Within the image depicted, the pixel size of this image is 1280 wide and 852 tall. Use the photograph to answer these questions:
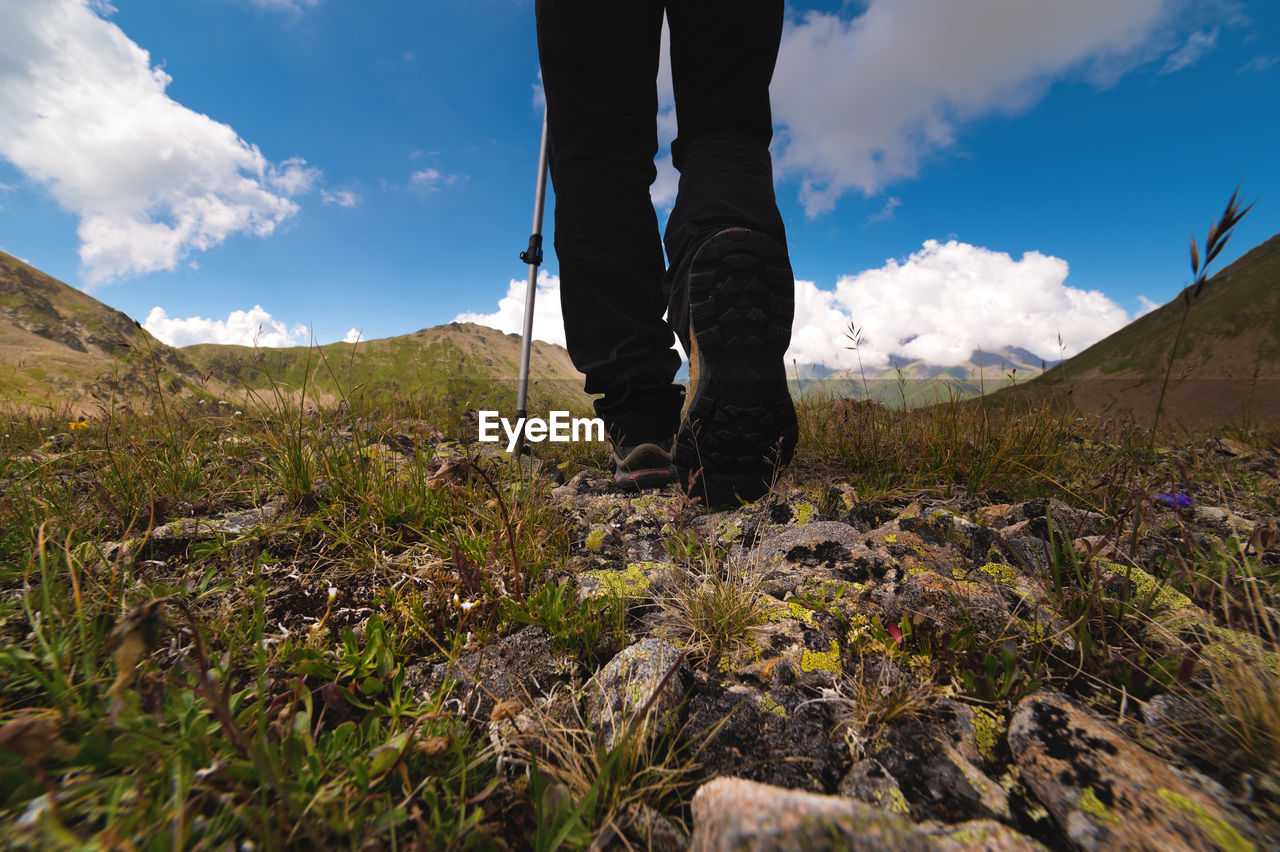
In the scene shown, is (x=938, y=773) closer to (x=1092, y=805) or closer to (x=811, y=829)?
(x=1092, y=805)

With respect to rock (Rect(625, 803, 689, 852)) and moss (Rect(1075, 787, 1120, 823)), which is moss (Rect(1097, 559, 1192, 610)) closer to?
moss (Rect(1075, 787, 1120, 823))

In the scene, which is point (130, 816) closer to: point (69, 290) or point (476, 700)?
point (476, 700)

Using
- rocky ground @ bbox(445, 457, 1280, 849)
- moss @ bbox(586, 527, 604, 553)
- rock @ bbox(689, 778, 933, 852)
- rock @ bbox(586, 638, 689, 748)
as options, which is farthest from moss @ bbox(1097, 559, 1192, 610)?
moss @ bbox(586, 527, 604, 553)

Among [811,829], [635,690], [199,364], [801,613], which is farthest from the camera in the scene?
[199,364]

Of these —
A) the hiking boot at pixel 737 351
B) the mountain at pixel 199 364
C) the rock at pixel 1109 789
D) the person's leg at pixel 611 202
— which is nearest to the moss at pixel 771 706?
the rock at pixel 1109 789

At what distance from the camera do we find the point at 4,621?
117 cm

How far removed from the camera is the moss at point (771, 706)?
1087 millimetres

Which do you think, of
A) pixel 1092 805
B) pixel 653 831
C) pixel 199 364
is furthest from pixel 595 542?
pixel 199 364

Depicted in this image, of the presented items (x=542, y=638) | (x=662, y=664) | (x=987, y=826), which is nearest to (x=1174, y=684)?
(x=987, y=826)

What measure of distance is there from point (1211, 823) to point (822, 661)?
658mm

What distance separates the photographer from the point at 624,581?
1664 millimetres

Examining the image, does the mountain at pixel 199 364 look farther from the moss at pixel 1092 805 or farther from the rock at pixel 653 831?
the moss at pixel 1092 805

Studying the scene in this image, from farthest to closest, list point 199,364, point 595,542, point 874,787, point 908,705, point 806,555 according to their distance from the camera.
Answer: point 199,364, point 595,542, point 806,555, point 908,705, point 874,787

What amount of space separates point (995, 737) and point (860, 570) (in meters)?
0.65
